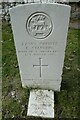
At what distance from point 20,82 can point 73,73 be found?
95 cm

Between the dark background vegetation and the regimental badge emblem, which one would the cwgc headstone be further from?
the dark background vegetation

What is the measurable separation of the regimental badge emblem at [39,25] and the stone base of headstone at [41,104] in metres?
0.94

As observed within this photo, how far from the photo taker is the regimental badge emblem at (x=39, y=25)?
3.11m

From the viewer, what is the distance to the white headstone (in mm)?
Result: 3066

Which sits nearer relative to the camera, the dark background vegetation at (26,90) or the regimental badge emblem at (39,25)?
the regimental badge emblem at (39,25)

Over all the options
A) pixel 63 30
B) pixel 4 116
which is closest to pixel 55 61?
pixel 63 30

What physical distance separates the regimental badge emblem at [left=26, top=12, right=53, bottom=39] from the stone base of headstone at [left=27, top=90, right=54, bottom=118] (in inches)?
37.0

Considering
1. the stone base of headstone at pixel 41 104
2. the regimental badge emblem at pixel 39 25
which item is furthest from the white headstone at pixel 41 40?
the stone base of headstone at pixel 41 104

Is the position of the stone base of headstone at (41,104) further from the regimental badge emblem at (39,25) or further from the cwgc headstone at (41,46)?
the regimental badge emblem at (39,25)

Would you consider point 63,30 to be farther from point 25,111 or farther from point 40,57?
point 25,111

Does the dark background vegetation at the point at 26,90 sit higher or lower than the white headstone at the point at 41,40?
lower

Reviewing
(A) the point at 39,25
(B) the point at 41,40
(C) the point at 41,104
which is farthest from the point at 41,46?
(C) the point at 41,104

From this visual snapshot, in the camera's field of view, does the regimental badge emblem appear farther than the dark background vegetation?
No

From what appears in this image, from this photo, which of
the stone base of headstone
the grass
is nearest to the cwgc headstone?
the stone base of headstone
